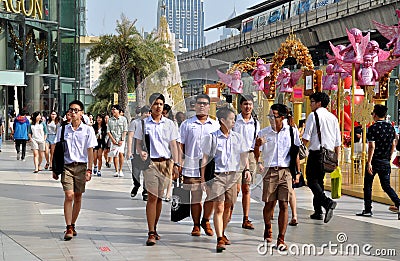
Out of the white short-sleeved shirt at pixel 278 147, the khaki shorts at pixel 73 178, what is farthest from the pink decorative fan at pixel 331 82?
the khaki shorts at pixel 73 178

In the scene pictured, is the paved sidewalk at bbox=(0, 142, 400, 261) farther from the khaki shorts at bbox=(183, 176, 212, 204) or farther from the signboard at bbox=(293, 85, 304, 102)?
the signboard at bbox=(293, 85, 304, 102)

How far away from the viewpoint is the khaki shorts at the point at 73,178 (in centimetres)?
873

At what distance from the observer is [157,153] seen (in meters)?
8.64

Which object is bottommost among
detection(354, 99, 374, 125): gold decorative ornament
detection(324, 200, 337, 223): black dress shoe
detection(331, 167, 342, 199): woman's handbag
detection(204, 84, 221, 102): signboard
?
detection(324, 200, 337, 223): black dress shoe

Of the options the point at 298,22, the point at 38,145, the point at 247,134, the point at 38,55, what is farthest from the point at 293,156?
the point at 298,22

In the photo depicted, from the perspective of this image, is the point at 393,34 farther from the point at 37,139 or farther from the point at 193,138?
the point at 37,139

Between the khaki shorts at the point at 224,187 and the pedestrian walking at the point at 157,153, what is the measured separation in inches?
26.2

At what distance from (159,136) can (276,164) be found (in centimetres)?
147

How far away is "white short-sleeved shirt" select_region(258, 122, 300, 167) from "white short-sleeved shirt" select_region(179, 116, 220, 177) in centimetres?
67

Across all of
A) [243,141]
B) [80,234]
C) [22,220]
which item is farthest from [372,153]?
[22,220]

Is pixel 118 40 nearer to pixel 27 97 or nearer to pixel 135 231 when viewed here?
pixel 27 97

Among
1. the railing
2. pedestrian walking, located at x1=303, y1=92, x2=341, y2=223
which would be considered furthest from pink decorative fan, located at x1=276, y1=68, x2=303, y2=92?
the railing

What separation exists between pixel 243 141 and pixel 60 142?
2.29 m

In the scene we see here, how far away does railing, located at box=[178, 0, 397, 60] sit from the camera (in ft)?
108
